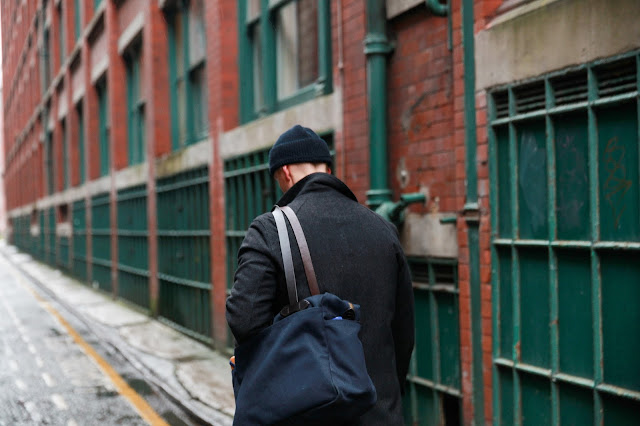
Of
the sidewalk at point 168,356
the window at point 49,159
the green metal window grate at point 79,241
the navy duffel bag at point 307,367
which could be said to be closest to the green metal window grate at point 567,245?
the navy duffel bag at point 307,367

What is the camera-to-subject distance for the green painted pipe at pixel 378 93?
566 cm

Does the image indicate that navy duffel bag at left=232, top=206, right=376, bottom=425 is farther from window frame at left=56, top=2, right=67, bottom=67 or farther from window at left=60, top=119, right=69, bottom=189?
window at left=60, top=119, right=69, bottom=189

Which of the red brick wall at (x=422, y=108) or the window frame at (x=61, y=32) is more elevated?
the window frame at (x=61, y=32)

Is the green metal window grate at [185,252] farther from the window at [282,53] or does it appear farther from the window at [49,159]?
the window at [49,159]

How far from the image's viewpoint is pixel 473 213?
467 cm

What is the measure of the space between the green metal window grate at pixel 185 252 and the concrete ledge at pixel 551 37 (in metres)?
6.37

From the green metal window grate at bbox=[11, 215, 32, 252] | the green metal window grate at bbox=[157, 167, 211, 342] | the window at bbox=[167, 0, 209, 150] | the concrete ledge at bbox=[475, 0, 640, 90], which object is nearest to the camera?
the concrete ledge at bbox=[475, 0, 640, 90]

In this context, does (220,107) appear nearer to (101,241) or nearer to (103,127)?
(101,241)

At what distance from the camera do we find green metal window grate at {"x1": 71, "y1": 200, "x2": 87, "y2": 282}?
68.2 feet

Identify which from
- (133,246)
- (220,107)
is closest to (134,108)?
(133,246)

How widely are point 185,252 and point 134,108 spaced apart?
5881 millimetres

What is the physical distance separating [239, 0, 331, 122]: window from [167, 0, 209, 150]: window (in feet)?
5.53

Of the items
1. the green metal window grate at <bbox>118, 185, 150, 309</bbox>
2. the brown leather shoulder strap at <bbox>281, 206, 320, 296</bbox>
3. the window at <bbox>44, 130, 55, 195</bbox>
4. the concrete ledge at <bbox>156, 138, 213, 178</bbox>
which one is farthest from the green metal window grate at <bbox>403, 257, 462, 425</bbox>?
the window at <bbox>44, 130, 55, 195</bbox>

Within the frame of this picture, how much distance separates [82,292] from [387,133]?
47.7ft
